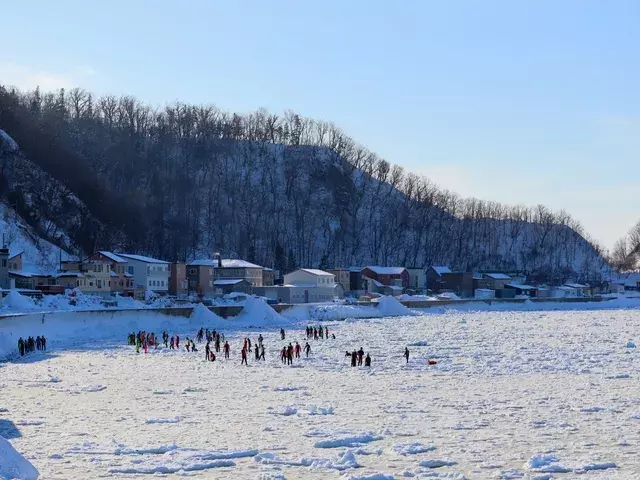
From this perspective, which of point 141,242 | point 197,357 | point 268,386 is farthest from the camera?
point 141,242

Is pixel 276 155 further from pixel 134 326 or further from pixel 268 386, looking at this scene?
pixel 268 386

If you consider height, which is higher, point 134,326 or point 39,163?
point 39,163

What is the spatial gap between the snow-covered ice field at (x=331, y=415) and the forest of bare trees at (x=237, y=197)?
67458 mm

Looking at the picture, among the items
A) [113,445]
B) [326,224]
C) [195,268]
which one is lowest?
[113,445]

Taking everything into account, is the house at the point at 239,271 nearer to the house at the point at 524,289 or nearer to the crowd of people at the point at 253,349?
the crowd of people at the point at 253,349

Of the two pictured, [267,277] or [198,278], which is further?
[267,277]

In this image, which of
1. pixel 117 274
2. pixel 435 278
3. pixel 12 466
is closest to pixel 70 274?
pixel 117 274

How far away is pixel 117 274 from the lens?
7981cm

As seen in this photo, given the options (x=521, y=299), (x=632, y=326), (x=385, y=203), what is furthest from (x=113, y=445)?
(x=385, y=203)

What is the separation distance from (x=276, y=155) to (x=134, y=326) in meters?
104

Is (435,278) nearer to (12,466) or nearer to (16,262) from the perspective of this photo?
(16,262)

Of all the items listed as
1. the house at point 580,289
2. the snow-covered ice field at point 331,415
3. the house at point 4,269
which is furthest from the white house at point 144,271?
the house at point 580,289

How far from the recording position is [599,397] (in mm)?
23609

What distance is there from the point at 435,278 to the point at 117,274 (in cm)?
5931
